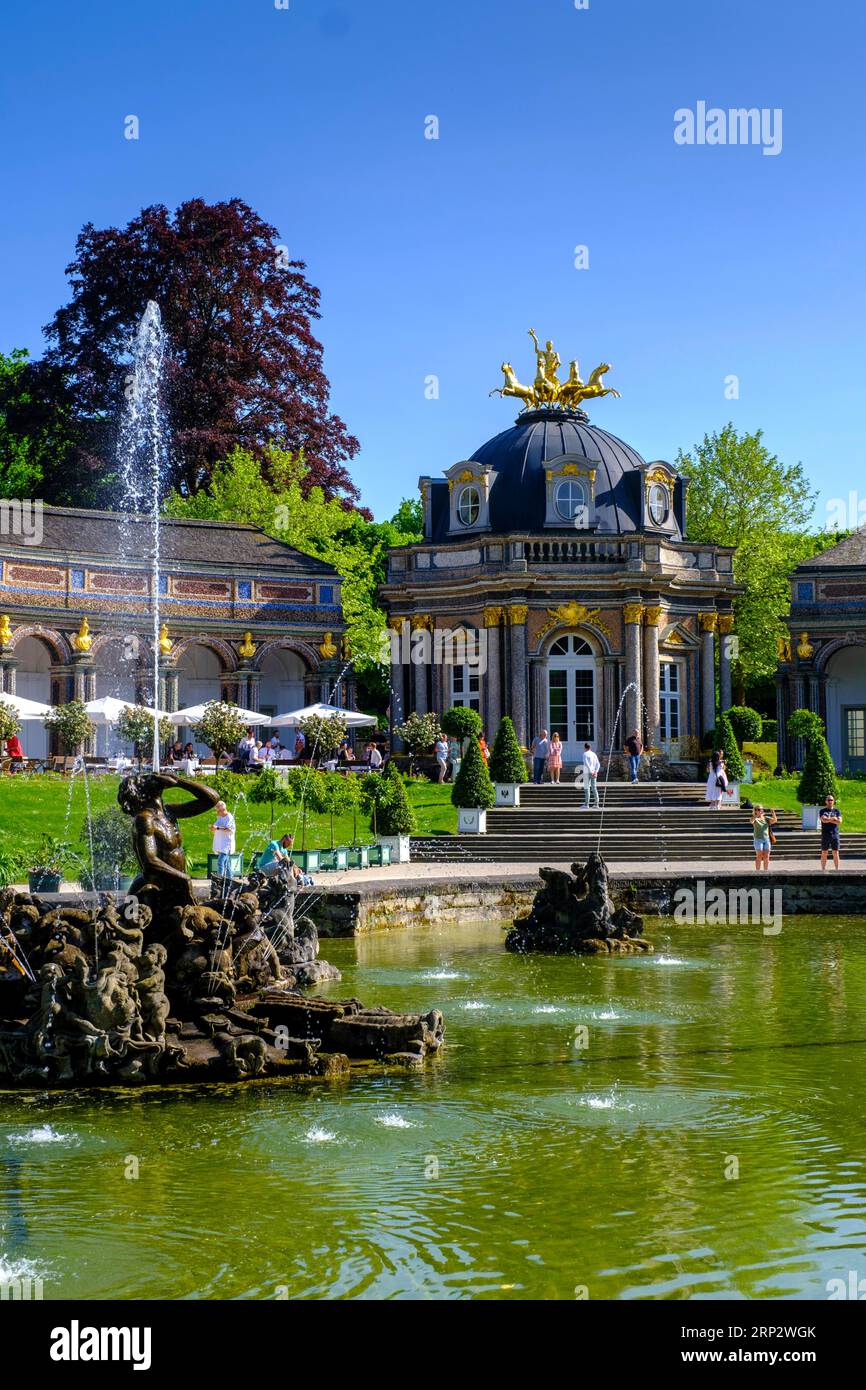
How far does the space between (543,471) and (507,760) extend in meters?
11.6

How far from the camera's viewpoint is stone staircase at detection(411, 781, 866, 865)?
30328mm

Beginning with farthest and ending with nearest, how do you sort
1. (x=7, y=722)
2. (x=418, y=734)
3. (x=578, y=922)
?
(x=418, y=734)
(x=7, y=722)
(x=578, y=922)

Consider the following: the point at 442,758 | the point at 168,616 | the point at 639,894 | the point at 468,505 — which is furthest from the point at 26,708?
A: the point at 639,894

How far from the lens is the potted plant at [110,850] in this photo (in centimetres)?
2377

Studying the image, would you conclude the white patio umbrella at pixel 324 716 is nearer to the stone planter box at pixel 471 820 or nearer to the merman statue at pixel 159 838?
the stone planter box at pixel 471 820

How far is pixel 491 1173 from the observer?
9.52 metres

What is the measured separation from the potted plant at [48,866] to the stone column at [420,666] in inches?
702

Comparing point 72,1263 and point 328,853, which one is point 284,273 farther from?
point 72,1263

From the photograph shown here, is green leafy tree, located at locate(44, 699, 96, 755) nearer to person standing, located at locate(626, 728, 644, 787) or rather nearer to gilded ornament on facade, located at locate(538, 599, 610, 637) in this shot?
gilded ornament on facade, located at locate(538, 599, 610, 637)

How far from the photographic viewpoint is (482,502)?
4359cm

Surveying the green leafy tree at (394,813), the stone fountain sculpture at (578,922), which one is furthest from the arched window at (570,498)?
the stone fountain sculpture at (578,922)

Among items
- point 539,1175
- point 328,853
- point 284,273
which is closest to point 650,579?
point 328,853

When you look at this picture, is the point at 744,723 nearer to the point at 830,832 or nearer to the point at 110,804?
the point at 830,832

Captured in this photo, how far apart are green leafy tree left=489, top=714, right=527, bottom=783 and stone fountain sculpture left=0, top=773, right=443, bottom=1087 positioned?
65.7 ft
